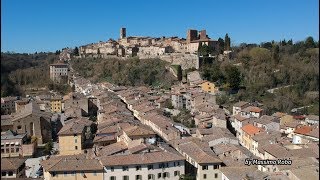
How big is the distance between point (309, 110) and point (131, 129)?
1364 centimetres

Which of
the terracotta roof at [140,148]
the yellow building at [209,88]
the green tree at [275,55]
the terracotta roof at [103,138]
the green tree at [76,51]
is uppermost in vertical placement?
the green tree at [76,51]

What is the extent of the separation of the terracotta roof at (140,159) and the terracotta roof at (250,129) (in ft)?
22.5

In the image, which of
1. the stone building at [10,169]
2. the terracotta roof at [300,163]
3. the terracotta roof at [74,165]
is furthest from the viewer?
the stone building at [10,169]

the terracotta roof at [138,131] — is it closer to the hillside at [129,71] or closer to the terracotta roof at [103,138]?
the terracotta roof at [103,138]

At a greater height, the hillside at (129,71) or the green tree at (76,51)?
the green tree at (76,51)

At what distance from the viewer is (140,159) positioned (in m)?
14.1

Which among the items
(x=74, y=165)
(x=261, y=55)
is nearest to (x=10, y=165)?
(x=74, y=165)

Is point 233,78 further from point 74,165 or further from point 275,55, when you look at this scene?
point 74,165

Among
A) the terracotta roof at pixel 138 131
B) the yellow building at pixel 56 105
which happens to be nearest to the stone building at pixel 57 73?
the yellow building at pixel 56 105

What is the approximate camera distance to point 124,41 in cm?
5959

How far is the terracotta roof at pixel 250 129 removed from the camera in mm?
20044

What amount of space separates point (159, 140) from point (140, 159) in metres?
4.46

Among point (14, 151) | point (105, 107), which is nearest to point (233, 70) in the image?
point (105, 107)

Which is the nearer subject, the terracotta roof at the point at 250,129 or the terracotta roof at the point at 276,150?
the terracotta roof at the point at 276,150
